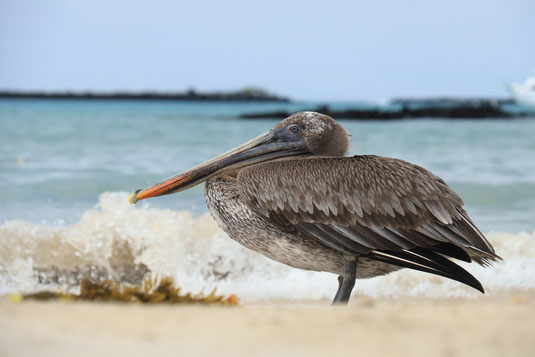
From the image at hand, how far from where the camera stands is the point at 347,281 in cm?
347

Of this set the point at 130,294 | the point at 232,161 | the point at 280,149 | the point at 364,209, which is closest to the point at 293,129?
the point at 280,149

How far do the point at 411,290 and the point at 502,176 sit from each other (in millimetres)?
7443

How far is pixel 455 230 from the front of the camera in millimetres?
3459

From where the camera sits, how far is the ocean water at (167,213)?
635cm

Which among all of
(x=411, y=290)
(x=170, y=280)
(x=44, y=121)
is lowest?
(x=44, y=121)

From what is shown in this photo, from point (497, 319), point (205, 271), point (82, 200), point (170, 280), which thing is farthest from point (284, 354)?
point (82, 200)

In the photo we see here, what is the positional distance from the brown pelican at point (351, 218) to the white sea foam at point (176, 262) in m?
2.48

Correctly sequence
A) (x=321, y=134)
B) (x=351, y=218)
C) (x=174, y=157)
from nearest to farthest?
→ 1. (x=351, y=218)
2. (x=321, y=134)
3. (x=174, y=157)

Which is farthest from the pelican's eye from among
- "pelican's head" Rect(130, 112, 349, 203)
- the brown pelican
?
the brown pelican

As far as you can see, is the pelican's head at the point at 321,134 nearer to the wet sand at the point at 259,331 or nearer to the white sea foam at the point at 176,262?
the wet sand at the point at 259,331

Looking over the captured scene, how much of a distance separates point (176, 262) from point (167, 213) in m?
1.07

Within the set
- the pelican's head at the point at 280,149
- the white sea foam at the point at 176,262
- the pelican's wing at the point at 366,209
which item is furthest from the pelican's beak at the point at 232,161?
the white sea foam at the point at 176,262

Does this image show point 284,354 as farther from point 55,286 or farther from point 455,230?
point 55,286

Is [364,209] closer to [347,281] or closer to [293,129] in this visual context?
[347,281]
